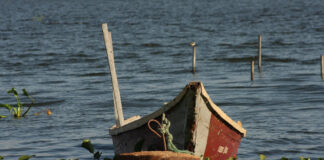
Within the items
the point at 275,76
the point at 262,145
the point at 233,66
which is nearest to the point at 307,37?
the point at 233,66

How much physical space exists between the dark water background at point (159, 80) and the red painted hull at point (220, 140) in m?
3.14

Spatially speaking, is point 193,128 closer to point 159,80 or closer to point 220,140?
point 220,140

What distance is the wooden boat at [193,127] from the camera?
9.75m

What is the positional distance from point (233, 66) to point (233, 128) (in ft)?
78.5

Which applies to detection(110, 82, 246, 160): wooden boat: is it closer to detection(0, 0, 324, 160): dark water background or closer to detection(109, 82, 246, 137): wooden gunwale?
detection(109, 82, 246, 137): wooden gunwale

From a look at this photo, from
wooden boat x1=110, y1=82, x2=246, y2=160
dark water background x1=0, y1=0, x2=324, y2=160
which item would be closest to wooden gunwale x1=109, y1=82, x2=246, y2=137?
wooden boat x1=110, y1=82, x2=246, y2=160

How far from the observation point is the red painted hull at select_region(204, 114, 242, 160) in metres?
10.4

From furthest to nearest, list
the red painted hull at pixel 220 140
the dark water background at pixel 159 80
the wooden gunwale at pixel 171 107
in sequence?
the dark water background at pixel 159 80
the red painted hull at pixel 220 140
the wooden gunwale at pixel 171 107

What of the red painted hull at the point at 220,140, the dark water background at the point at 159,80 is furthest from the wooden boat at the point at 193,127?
the dark water background at the point at 159,80

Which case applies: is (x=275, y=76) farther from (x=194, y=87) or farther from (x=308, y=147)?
(x=194, y=87)

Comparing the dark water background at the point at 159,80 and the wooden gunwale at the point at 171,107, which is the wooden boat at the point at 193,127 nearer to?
the wooden gunwale at the point at 171,107

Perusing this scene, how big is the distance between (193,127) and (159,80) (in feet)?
62.3

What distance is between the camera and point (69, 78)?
3023 centimetres

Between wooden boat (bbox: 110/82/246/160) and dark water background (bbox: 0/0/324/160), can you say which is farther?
dark water background (bbox: 0/0/324/160)
